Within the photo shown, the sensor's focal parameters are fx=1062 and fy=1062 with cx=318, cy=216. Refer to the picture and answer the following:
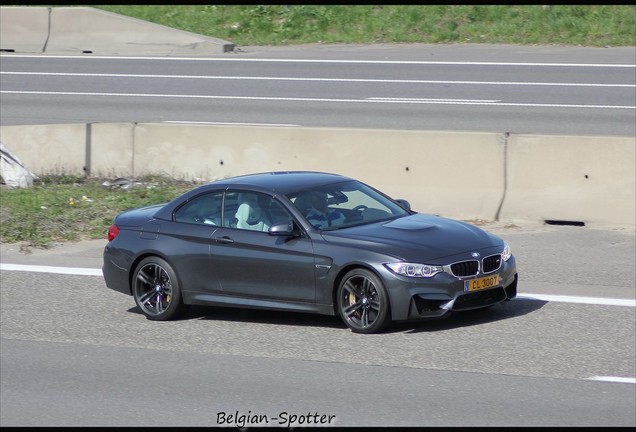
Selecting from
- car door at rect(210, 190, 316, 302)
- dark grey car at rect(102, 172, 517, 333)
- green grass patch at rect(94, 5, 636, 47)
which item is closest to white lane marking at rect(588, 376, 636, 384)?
dark grey car at rect(102, 172, 517, 333)

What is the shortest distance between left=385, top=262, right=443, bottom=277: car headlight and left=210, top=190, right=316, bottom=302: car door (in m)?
0.82

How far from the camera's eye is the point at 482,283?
9320 millimetres

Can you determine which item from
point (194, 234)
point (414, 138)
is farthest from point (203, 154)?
point (194, 234)

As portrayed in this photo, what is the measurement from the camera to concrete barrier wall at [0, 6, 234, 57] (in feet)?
96.6

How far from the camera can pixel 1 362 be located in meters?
8.91

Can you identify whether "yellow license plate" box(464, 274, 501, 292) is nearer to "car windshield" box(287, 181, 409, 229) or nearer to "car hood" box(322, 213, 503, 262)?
"car hood" box(322, 213, 503, 262)

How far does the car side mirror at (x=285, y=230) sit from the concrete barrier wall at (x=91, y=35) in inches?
793

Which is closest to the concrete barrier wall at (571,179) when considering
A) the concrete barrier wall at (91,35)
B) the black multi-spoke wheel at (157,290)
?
the black multi-spoke wheel at (157,290)

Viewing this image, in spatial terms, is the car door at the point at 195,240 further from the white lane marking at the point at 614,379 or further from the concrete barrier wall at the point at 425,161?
the concrete barrier wall at the point at 425,161

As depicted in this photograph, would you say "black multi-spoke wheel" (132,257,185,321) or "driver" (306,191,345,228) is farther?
"black multi-spoke wheel" (132,257,185,321)

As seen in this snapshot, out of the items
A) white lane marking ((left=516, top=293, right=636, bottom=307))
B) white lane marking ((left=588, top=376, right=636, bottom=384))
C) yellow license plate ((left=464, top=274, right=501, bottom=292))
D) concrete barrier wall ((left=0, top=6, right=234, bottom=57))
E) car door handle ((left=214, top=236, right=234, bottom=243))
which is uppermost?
concrete barrier wall ((left=0, top=6, right=234, bottom=57))

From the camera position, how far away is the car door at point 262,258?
9555mm

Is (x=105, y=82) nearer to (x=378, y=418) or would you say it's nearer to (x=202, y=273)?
(x=202, y=273)

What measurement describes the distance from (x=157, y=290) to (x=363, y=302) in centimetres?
222
